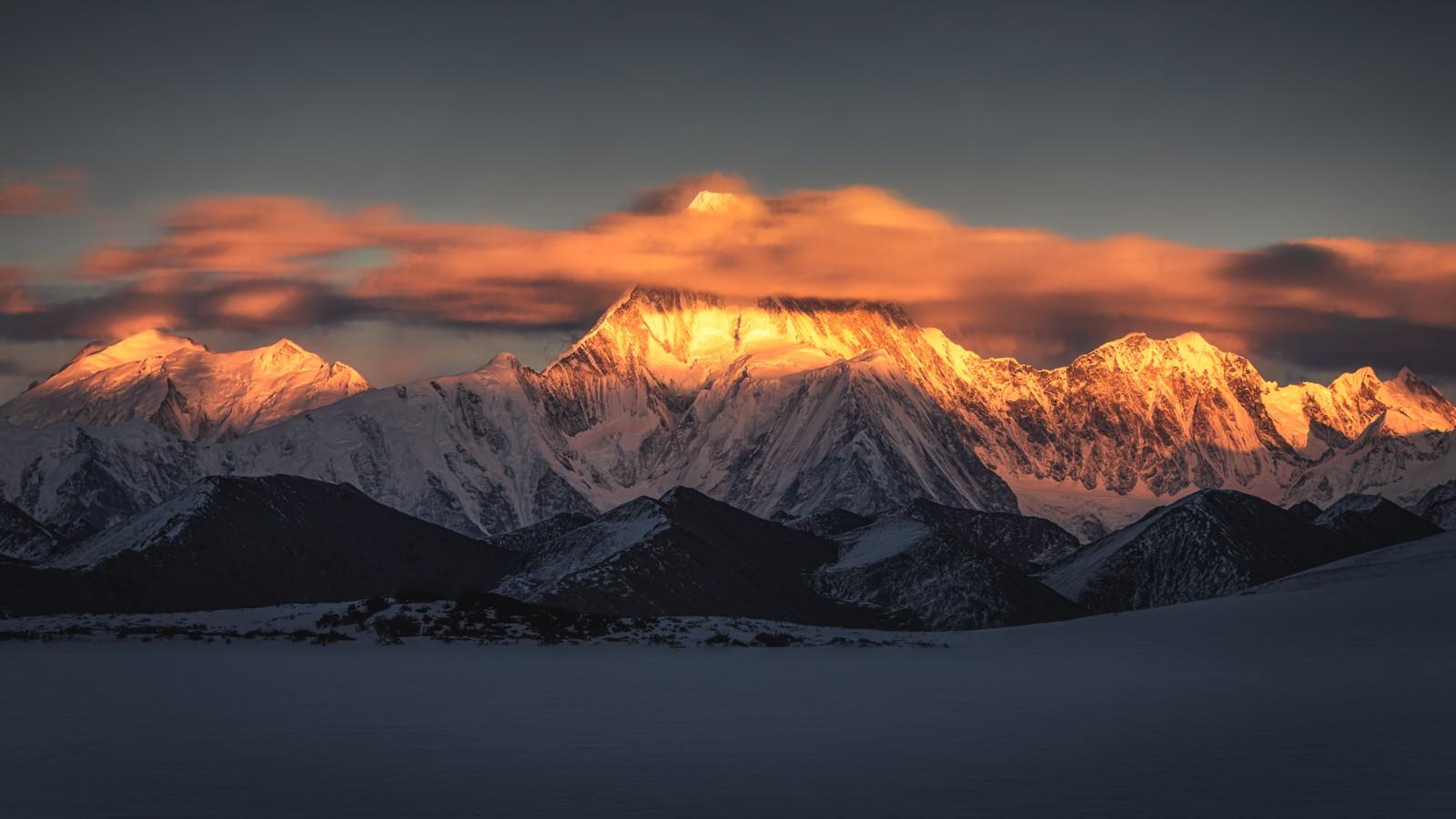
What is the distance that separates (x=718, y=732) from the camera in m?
48.8

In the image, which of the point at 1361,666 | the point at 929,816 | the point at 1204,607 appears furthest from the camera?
the point at 1204,607

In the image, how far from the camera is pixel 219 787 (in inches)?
1473

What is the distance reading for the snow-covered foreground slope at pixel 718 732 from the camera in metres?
37.0

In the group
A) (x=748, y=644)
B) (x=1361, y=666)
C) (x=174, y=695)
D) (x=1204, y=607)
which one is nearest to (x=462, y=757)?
(x=174, y=695)

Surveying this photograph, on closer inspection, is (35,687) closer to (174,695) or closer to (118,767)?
(174,695)

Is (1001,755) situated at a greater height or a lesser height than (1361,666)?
greater

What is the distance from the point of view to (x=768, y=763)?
140ft

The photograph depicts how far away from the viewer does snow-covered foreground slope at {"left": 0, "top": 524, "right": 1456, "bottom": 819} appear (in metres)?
37.0

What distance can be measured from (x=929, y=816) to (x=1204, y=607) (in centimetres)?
8200

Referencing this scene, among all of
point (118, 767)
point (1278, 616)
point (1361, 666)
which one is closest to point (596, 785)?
point (118, 767)

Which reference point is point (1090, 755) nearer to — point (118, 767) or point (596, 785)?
point (596, 785)

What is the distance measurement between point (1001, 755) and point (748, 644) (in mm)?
48798

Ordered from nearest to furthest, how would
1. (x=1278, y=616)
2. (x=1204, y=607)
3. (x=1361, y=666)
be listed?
(x=1361, y=666) → (x=1278, y=616) → (x=1204, y=607)

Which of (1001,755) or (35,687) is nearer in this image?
(1001,755)
